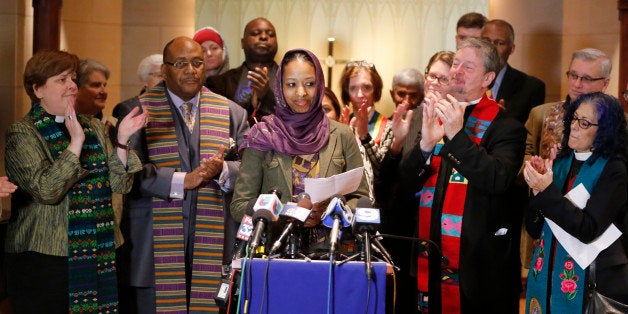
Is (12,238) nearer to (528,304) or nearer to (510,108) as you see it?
(528,304)

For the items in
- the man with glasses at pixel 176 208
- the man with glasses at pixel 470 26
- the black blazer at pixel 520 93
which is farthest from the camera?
the man with glasses at pixel 470 26

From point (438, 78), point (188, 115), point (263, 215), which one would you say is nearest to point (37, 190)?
point (188, 115)

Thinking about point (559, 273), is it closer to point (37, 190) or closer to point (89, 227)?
point (89, 227)

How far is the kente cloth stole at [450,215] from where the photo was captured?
15.3ft

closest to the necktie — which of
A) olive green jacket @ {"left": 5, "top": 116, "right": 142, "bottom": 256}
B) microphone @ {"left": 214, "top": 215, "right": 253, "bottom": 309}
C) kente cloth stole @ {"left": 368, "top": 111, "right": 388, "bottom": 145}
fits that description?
olive green jacket @ {"left": 5, "top": 116, "right": 142, "bottom": 256}

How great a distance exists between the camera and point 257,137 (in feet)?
14.7

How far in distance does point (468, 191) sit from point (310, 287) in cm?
142

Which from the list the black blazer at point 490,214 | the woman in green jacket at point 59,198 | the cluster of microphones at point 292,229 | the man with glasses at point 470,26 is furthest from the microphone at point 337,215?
the man with glasses at point 470,26

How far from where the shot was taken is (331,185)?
4023 millimetres

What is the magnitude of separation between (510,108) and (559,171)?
1.79m

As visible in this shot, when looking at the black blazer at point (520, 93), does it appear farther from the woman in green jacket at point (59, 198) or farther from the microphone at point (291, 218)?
the microphone at point (291, 218)

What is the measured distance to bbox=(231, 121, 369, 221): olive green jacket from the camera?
4.40 metres

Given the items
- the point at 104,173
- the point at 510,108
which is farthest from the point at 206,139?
the point at 510,108

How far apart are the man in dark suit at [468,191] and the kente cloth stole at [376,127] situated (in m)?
0.91
